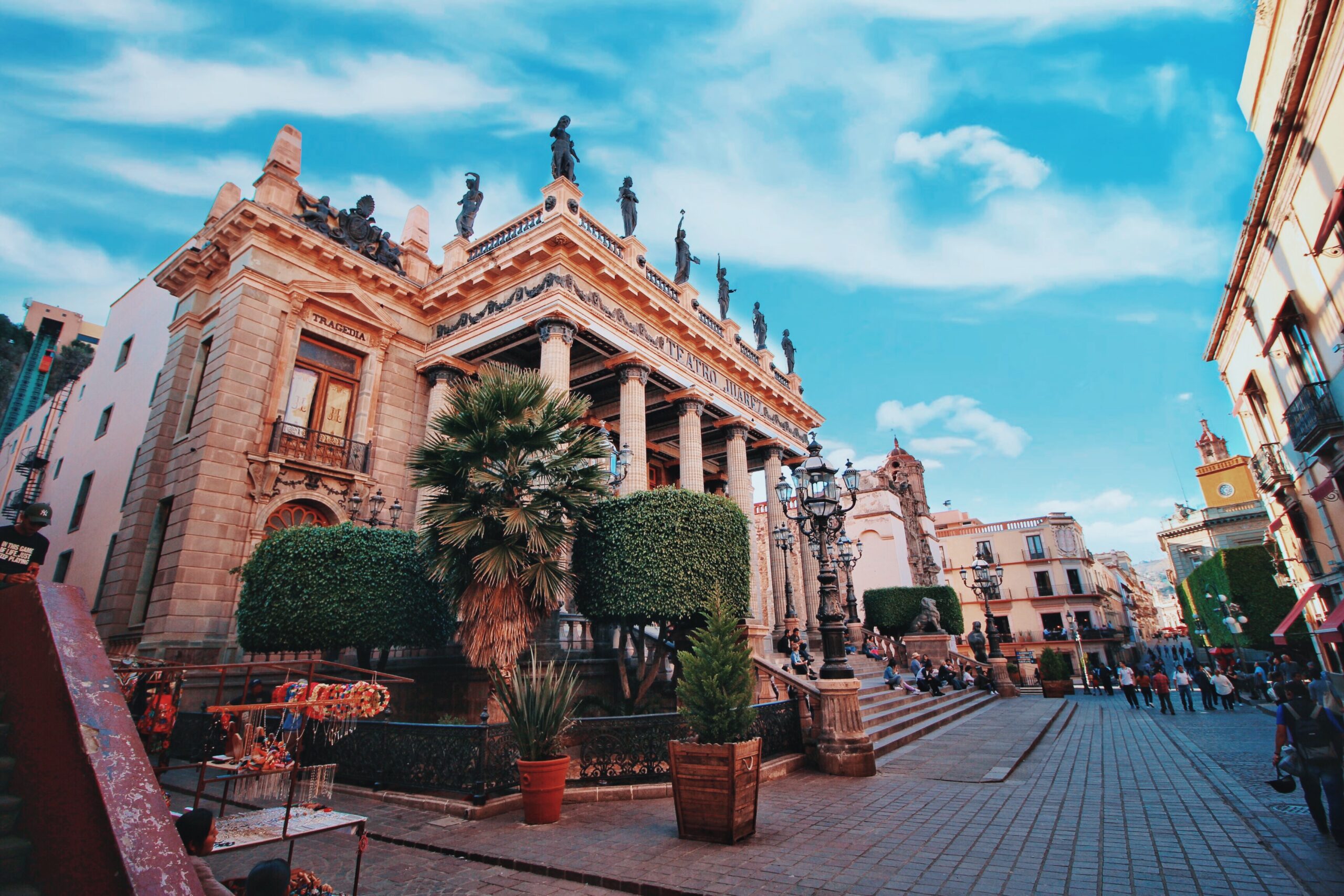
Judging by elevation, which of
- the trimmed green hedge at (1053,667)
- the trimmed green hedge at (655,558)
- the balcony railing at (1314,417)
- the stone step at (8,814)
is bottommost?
the trimmed green hedge at (1053,667)

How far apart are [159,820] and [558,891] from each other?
9.61 feet

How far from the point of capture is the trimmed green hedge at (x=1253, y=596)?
2259 centimetres

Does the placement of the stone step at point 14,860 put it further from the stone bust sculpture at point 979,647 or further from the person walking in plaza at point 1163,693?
the stone bust sculpture at point 979,647

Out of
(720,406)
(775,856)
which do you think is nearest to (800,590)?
(720,406)

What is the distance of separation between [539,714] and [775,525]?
16.3 m

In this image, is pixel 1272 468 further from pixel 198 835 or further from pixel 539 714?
pixel 198 835

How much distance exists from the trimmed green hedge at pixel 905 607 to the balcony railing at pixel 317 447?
78.9 ft

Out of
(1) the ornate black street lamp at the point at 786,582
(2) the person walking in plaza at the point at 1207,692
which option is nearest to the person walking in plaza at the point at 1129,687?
(2) the person walking in plaza at the point at 1207,692

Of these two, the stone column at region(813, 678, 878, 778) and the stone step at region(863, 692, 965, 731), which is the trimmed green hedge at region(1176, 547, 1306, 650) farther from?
the stone column at region(813, 678, 878, 778)

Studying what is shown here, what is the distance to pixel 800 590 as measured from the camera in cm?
2394

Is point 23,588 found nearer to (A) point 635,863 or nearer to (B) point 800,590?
(A) point 635,863

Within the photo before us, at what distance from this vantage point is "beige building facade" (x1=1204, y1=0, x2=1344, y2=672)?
439 inches

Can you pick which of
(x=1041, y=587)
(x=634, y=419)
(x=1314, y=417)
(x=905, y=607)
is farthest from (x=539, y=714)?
(x=1041, y=587)

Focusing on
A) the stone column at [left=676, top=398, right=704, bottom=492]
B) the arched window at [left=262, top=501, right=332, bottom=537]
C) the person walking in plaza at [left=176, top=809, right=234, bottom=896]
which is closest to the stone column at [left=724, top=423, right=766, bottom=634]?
the stone column at [left=676, top=398, right=704, bottom=492]
